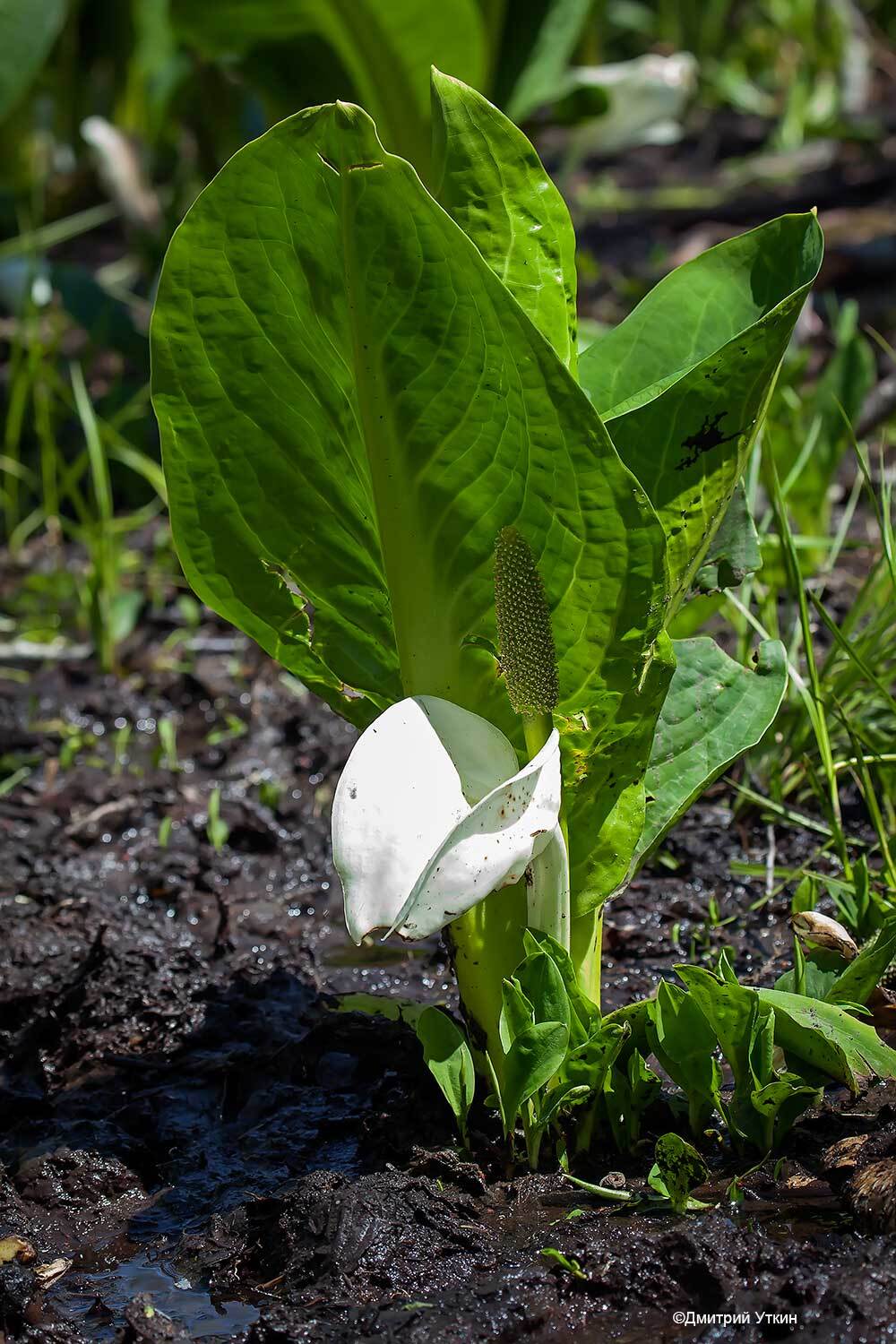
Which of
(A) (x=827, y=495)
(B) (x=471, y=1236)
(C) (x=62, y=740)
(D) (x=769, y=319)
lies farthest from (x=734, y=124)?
(B) (x=471, y=1236)

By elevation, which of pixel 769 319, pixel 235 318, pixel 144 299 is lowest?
pixel 144 299

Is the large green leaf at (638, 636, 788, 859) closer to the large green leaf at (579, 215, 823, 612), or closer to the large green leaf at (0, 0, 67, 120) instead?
the large green leaf at (579, 215, 823, 612)

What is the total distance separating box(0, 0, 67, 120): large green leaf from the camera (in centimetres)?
325

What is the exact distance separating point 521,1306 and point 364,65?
2796mm

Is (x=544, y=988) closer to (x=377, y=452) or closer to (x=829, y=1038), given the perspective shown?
(x=829, y=1038)

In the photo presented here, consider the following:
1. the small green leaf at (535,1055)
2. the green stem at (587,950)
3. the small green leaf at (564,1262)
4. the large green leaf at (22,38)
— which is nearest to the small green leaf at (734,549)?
the green stem at (587,950)

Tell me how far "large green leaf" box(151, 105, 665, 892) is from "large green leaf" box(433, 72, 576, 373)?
0.39 feet

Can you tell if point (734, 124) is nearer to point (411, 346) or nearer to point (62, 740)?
point (62, 740)

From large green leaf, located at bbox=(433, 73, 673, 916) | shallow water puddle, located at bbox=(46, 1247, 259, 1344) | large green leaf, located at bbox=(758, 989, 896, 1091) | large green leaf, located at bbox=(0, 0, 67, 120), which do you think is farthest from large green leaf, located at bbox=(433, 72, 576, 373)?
large green leaf, located at bbox=(0, 0, 67, 120)

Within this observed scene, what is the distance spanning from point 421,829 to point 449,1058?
312mm

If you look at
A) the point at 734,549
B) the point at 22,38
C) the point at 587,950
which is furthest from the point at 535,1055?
the point at 22,38

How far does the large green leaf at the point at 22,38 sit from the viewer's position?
325cm

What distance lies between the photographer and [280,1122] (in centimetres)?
135

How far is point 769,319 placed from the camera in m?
1.00
